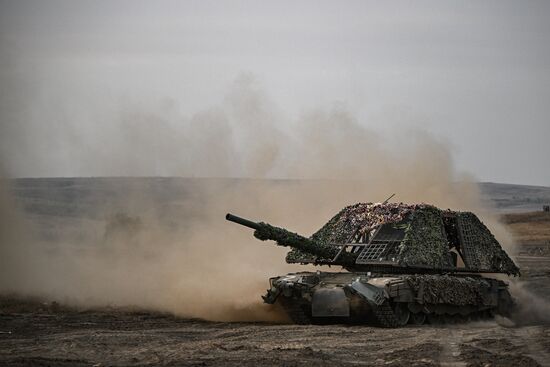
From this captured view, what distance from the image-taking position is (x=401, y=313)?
70.4ft

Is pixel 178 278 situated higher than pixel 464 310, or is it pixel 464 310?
pixel 178 278

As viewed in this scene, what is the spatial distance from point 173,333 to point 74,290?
8265 mm

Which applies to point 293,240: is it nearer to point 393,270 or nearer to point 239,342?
point 393,270

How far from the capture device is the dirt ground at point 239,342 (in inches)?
616

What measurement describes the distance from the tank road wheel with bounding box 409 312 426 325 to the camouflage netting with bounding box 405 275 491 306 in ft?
1.94

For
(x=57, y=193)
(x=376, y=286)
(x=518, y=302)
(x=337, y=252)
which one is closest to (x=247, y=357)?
(x=376, y=286)

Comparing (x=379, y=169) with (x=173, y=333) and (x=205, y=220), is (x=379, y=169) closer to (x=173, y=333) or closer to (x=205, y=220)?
(x=205, y=220)

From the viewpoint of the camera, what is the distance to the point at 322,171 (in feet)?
115

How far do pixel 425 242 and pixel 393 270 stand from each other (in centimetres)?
95

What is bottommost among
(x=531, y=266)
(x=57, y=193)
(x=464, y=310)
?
(x=464, y=310)

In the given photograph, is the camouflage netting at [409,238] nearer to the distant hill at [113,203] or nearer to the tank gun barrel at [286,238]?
the tank gun barrel at [286,238]

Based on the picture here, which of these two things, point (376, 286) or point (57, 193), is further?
point (57, 193)

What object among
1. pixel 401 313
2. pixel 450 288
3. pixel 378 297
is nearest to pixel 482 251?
pixel 450 288

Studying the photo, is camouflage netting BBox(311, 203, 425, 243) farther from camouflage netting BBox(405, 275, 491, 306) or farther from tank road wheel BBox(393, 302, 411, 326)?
tank road wheel BBox(393, 302, 411, 326)
